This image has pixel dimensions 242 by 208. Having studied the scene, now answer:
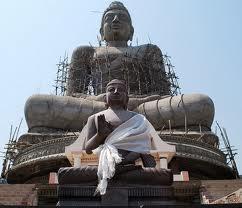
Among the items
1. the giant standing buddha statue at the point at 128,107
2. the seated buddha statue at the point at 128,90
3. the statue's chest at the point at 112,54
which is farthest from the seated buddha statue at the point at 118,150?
the statue's chest at the point at 112,54

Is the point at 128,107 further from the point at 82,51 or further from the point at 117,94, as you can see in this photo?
the point at 117,94

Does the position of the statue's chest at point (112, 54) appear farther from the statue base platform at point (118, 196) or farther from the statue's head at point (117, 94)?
the statue base platform at point (118, 196)

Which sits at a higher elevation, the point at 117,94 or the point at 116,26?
the point at 116,26

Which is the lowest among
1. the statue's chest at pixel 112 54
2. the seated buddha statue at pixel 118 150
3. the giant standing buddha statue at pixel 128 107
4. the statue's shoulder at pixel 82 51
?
the seated buddha statue at pixel 118 150

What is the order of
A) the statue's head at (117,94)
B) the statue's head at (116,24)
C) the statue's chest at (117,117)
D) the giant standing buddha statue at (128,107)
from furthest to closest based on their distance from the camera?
the statue's head at (116,24), the giant standing buddha statue at (128,107), the statue's head at (117,94), the statue's chest at (117,117)

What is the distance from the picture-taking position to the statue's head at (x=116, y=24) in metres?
16.6

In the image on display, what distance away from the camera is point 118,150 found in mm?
4121

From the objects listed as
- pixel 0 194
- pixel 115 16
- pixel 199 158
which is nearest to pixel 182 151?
pixel 199 158

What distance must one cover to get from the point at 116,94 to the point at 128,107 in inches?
304

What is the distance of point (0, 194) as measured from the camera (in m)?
6.95

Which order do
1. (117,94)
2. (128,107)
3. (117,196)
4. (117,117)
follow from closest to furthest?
(117,196), (117,117), (117,94), (128,107)

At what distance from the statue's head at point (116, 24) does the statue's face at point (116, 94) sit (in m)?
12.2

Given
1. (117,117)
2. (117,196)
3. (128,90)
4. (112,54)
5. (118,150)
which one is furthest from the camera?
(112,54)

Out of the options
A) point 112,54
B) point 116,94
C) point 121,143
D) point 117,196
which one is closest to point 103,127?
point 121,143
